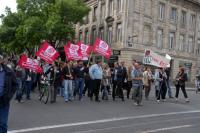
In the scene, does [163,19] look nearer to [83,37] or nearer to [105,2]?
[105,2]

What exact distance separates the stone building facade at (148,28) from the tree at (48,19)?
3819 mm

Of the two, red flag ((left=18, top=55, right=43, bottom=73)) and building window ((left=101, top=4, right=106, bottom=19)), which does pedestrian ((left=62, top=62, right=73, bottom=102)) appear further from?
building window ((left=101, top=4, right=106, bottom=19))

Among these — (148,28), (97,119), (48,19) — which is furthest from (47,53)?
(148,28)

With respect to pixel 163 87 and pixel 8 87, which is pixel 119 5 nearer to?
pixel 163 87

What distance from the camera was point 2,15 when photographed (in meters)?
46.1

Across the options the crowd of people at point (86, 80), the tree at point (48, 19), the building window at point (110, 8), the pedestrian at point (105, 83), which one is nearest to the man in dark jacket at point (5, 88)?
the crowd of people at point (86, 80)

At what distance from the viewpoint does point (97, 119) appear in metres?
11.1

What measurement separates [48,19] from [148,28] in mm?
10497

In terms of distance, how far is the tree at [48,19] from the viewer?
3797 centimetres

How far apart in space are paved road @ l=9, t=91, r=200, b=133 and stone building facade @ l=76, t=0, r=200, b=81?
25371 millimetres

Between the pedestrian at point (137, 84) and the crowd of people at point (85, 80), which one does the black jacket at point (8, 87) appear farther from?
the pedestrian at point (137, 84)

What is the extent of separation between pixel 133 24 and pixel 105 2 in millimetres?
5696

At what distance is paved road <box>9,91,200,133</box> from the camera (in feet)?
31.0

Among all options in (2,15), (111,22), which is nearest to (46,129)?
(111,22)
